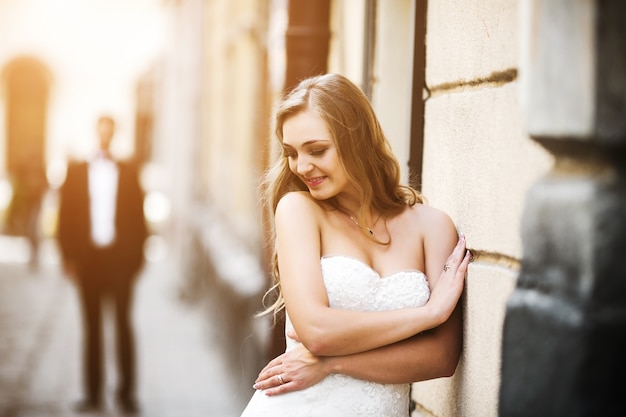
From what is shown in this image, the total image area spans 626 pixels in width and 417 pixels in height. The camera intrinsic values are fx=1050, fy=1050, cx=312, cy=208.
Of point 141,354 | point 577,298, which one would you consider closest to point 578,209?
point 577,298

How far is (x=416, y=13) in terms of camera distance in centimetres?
392

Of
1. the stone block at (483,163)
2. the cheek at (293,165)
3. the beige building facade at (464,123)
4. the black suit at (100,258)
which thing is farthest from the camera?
the black suit at (100,258)

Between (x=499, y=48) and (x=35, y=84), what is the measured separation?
2754cm

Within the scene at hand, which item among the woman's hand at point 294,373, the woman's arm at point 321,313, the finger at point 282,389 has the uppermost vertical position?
the woman's arm at point 321,313

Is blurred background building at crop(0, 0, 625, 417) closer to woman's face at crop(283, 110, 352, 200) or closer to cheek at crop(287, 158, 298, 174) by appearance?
woman's face at crop(283, 110, 352, 200)

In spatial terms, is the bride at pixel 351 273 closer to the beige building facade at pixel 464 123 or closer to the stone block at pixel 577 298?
the beige building facade at pixel 464 123

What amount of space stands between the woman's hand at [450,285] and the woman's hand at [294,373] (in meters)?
0.37

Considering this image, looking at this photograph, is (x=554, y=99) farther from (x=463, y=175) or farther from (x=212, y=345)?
(x=212, y=345)

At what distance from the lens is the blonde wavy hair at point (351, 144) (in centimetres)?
313

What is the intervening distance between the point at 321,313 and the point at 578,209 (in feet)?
3.39

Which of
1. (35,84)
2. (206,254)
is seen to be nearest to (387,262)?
(206,254)

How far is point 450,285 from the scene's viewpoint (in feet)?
10.3

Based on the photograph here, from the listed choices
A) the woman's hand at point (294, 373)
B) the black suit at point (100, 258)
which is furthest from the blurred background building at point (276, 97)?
the black suit at point (100, 258)

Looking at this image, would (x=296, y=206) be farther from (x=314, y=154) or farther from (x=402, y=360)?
(x=402, y=360)
